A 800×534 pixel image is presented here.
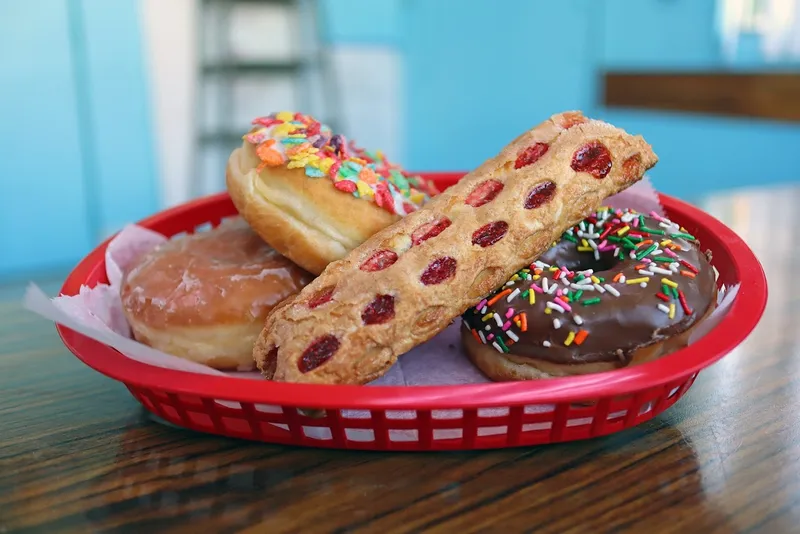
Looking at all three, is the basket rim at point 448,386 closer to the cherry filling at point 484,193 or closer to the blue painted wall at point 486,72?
the cherry filling at point 484,193

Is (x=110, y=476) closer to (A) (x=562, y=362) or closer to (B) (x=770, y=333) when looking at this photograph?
(A) (x=562, y=362)

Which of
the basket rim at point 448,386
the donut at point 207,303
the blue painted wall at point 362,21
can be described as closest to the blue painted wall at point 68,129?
the blue painted wall at point 362,21

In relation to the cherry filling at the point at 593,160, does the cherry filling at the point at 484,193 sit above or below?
below

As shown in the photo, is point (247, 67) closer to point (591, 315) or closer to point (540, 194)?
point (540, 194)

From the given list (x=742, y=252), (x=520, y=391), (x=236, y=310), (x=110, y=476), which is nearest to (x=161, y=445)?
(x=110, y=476)

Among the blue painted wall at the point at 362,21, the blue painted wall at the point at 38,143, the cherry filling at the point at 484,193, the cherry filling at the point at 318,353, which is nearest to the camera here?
the cherry filling at the point at 318,353

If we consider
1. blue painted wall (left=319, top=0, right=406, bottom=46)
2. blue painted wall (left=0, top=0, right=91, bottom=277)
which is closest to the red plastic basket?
blue painted wall (left=0, top=0, right=91, bottom=277)
